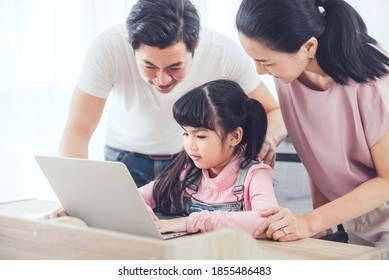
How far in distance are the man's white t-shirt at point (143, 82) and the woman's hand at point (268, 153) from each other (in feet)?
1.00

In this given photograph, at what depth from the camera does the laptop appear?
1.28 metres

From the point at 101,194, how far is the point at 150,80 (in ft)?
1.84

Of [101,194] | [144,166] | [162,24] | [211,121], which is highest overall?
[162,24]

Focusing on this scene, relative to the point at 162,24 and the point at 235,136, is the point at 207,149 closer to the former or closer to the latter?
the point at 235,136

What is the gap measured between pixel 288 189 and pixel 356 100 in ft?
1.55

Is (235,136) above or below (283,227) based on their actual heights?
above

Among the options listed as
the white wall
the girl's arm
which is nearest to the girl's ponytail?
the girl's arm

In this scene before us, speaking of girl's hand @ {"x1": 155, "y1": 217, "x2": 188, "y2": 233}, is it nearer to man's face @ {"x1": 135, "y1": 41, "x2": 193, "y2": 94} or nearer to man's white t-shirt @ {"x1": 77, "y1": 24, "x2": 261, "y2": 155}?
man's face @ {"x1": 135, "y1": 41, "x2": 193, "y2": 94}

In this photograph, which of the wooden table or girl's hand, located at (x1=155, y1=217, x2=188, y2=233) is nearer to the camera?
the wooden table

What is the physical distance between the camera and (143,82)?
2.04m

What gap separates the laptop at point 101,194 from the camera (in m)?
1.28

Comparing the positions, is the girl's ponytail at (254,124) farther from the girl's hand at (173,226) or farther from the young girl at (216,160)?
the girl's hand at (173,226)

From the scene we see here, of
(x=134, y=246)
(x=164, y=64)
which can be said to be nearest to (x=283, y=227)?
(x=134, y=246)

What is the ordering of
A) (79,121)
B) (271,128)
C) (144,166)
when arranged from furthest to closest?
(144,166), (79,121), (271,128)
